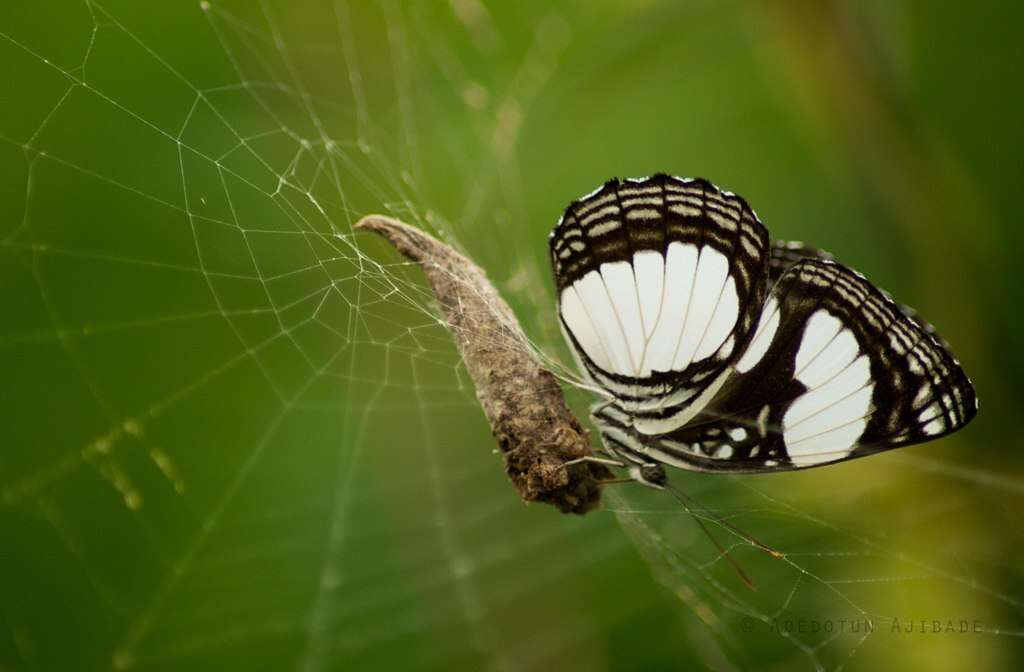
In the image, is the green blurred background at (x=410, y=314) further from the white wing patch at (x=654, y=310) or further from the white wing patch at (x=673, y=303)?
the white wing patch at (x=673, y=303)

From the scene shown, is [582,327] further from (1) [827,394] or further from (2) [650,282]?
(1) [827,394]

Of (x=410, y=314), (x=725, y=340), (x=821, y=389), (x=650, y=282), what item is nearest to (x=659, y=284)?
(x=650, y=282)

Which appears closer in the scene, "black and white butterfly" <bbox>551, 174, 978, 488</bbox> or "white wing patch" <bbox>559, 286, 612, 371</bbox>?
"black and white butterfly" <bbox>551, 174, 978, 488</bbox>

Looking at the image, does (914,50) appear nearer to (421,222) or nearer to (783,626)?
(421,222)

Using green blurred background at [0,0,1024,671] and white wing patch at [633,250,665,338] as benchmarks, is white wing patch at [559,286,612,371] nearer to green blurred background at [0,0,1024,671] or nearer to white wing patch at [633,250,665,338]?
white wing patch at [633,250,665,338]

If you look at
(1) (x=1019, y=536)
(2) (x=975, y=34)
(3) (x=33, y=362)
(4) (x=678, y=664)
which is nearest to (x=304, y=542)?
(3) (x=33, y=362)

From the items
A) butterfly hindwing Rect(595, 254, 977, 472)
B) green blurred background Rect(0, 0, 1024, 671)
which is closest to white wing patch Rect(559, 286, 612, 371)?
butterfly hindwing Rect(595, 254, 977, 472)

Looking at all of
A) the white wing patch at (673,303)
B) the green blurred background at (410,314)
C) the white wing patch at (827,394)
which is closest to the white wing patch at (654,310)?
the white wing patch at (673,303)
